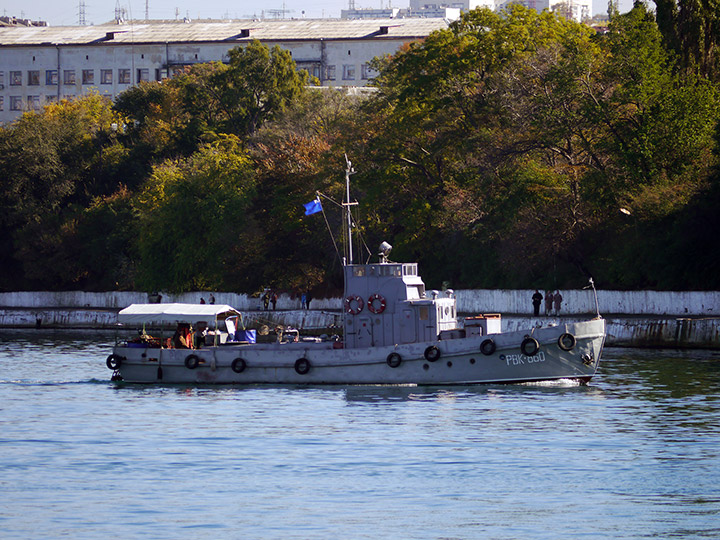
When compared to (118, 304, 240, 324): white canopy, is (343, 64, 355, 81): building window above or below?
above

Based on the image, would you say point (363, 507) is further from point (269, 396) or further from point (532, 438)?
point (269, 396)

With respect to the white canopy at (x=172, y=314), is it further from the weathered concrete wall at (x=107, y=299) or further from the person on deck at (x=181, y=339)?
the weathered concrete wall at (x=107, y=299)

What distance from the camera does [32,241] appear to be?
103312mm

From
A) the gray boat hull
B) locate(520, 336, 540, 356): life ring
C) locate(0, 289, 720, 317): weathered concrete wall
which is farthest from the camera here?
locate(0, 289, 720, 317): weathered concrete wall

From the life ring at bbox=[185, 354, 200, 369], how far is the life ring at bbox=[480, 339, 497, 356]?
11146 millimetres

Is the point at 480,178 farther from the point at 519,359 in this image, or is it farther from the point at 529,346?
the point at 529,346

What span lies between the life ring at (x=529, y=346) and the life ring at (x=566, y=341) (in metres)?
0.79

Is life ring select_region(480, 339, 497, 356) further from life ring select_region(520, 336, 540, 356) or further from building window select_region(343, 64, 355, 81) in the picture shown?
building window select_region(343, 64, 355, 81)

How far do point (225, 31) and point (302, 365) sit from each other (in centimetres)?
10744

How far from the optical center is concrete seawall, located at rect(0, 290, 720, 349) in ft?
189

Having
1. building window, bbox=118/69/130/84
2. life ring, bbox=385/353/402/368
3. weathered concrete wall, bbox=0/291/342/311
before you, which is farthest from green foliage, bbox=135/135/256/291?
building window, bbox=118/69/130/84

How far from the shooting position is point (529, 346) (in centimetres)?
4112

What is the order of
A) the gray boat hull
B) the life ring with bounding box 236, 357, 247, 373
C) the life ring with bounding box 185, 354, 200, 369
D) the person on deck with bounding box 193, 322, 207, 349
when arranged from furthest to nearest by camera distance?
the person on deck with bounding box 193, 322, 207, 349 → the life ring with bounding box 185, 354, 200, 369 → the life ring with bounding box 236, 357, 247, 373 → the gray boat hull

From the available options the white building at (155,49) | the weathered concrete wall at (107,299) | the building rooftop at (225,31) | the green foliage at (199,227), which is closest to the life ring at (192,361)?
the weathered concrete wall at (107,299)
